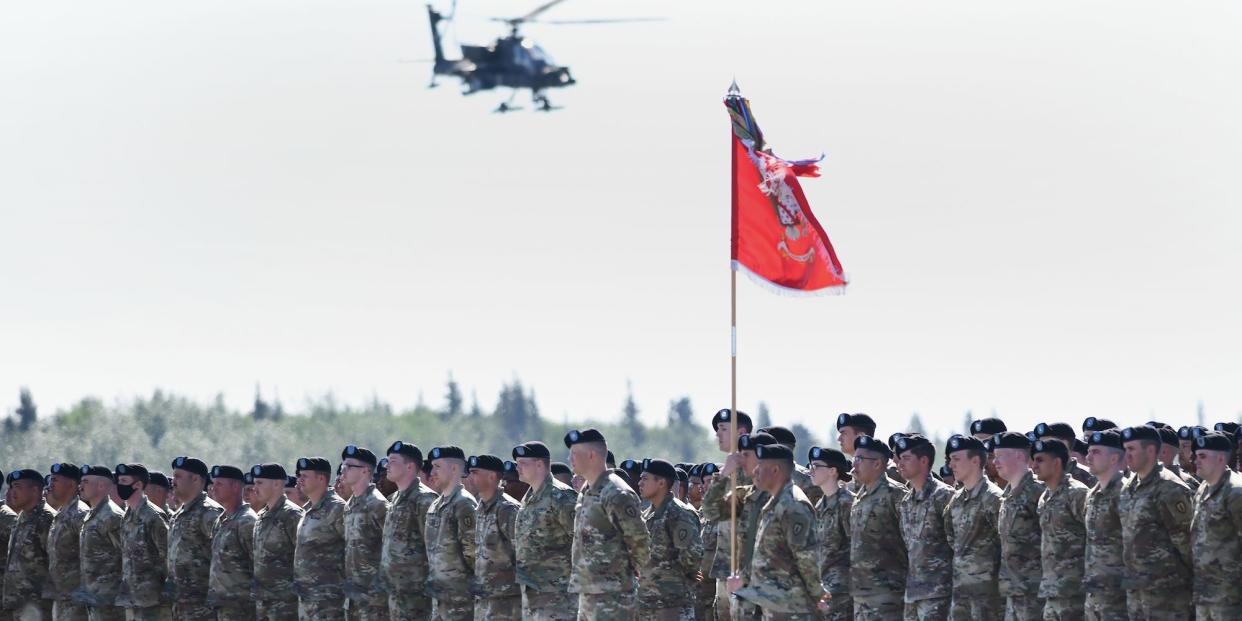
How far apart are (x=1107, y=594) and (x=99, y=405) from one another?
134 metres

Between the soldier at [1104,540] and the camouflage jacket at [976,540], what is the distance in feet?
2.59

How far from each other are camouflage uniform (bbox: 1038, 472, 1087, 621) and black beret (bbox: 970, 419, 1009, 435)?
1.68 metres

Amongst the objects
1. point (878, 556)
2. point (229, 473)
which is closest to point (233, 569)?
point (229, 473)

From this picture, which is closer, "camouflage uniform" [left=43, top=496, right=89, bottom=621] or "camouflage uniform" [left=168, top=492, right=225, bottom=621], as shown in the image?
"camouflage uniform" [left=168, top=492, right=225, bottom=621]

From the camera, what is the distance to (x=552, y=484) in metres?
15.9

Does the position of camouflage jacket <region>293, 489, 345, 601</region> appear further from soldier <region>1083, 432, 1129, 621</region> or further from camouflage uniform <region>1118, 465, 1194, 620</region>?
camouflage uniform <region>1118, 465, 1194, 620</region>

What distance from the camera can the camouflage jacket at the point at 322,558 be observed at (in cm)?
1739

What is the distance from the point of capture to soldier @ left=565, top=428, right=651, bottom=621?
49.3 feet

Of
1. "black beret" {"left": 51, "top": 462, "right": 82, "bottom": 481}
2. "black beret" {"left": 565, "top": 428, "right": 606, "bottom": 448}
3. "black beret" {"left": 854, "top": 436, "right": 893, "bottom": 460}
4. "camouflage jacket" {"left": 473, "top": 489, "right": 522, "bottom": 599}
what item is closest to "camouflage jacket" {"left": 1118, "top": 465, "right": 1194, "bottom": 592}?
"black beret" {"left": 854, "top": 436, "right": 893, "bottom": 460}

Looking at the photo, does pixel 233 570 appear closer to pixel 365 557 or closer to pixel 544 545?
pixel 365 557

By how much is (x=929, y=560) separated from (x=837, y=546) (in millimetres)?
839

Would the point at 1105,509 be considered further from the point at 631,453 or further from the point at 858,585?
the point at 631,453

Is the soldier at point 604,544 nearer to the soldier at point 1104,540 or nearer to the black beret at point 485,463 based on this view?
the black beret at point 485,463

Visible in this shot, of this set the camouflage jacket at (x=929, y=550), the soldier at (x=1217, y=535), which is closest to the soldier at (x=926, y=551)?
the camouflage jacket at (x=929, y=550)
